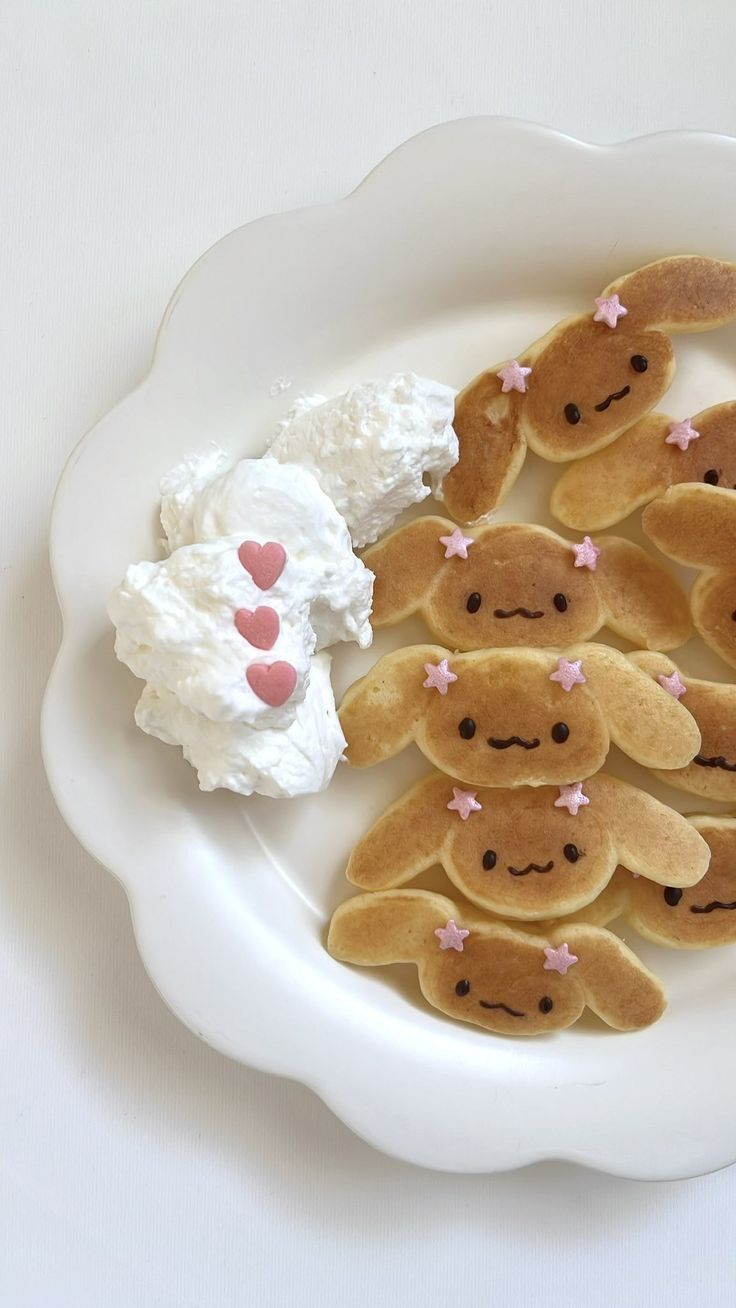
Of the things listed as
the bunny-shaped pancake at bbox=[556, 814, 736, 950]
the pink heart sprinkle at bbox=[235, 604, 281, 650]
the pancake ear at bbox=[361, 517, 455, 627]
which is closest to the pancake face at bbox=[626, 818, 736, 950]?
the bunny-shaped pancake at bbox=[556, 814, 736, 950]

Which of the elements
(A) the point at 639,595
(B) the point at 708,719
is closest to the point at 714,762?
(B) the point at 708,719

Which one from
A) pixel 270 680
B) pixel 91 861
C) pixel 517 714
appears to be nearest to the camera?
pixel 270 680

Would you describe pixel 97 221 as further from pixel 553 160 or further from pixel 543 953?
pixel 543 953

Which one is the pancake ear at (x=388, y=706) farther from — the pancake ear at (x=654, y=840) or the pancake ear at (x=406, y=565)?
the pancake ear at (x=654, y=840)

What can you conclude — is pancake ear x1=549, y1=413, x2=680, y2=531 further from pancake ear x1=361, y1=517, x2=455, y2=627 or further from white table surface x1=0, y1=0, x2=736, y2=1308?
white table surface x1=0, y1=0, x2=736, y2=1308

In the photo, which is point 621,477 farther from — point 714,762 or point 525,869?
point 525,869
